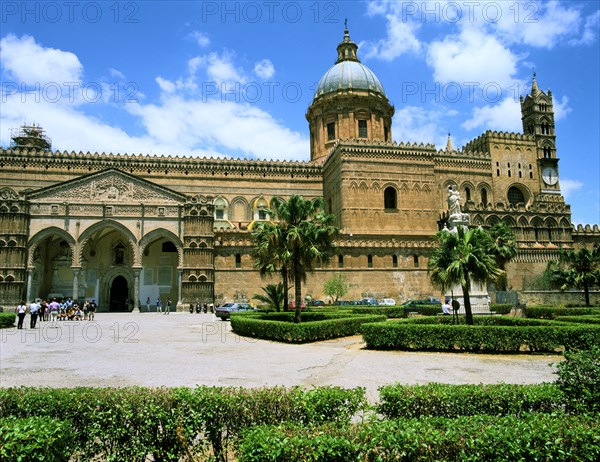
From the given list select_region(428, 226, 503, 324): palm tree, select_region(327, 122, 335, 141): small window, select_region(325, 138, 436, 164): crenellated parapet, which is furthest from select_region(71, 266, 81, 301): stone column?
select_region(428, 226, 503, 324): palm tree

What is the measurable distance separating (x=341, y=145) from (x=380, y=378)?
35.9 meters

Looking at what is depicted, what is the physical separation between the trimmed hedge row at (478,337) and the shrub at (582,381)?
29.1 ft

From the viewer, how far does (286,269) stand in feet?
83.6

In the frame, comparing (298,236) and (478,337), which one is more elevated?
(298,236)

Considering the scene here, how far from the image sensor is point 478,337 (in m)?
15.0

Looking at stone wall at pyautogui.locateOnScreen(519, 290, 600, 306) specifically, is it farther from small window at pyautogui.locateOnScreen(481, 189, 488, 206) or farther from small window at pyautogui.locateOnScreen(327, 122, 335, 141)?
small window at pyautogui.locateOnScreen(327, 122, 335, 141)

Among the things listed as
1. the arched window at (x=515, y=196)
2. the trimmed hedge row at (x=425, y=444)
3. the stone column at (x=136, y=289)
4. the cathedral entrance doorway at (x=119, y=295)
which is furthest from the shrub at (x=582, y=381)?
the arched window at (x=515, y=196)

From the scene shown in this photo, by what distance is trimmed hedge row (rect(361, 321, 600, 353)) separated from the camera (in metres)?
14.4

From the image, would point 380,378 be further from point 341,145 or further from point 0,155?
point 0,155

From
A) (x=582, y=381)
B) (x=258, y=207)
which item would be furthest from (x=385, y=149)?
(x=582, y=381)

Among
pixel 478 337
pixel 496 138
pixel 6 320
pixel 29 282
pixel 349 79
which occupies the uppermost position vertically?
pixel 349 79

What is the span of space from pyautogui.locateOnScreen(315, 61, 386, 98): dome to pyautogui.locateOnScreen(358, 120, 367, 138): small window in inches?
138

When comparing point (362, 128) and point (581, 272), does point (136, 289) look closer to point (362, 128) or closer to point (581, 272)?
point (362, 128)

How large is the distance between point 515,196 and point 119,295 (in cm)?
4237
